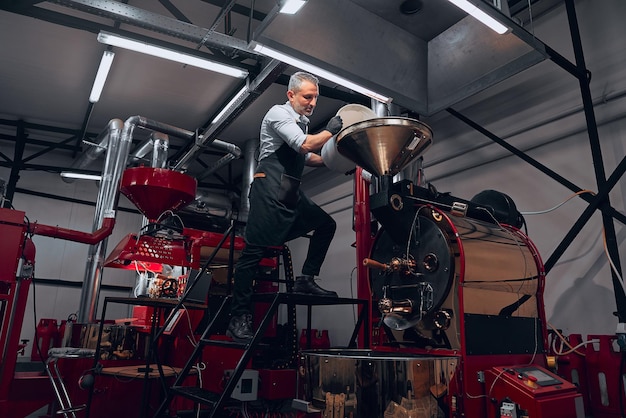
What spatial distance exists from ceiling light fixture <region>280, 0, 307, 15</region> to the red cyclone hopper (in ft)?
8.16

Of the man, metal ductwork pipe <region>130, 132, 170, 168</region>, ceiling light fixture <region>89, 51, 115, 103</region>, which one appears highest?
ceiling light fixture <region>89, 51, 115, 103</region>

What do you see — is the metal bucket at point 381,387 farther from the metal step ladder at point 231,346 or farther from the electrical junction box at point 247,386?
the electrical junction box at point 247,386

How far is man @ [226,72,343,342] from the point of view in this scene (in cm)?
292

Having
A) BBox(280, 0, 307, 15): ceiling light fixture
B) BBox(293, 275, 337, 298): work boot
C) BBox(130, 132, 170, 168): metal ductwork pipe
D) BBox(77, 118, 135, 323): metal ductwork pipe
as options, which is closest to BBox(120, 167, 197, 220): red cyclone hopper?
BBox(77, 118, 135, 323): metal ductwork pipe

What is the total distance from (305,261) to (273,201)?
1.72 ft

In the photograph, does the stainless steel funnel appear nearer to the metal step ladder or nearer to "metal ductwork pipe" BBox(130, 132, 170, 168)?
the metal step ladder

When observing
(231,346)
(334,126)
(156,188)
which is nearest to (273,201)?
(334,126)

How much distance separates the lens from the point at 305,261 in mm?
3188

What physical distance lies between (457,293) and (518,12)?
4.25m

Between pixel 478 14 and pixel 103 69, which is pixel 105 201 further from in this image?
pixel 478 14

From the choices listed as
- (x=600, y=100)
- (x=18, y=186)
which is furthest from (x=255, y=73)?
Result: (x=18, y=186)

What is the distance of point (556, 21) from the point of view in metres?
4.97

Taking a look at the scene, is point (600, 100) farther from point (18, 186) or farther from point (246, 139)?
point (18, 186)

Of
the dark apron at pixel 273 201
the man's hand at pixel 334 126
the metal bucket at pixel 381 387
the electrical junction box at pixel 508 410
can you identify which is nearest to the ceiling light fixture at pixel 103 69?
the dark apron at pixel 273 201
